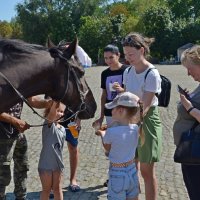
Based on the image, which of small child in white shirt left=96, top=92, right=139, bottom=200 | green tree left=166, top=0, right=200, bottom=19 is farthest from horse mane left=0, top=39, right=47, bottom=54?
green tree left=166, top=0, right=200, bottom=19

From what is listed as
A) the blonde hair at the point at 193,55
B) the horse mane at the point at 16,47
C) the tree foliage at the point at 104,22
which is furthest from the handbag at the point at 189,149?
the tree foliage at the point at 104,22

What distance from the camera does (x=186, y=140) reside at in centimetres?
366

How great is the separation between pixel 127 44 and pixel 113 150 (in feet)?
3.77

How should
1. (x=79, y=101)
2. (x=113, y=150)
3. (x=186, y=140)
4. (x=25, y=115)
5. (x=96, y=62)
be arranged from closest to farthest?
(x=186, y=140) → (x=113, y=150) → (x=79, y=101) → (x=25, y=115) → (x=96, y=62)

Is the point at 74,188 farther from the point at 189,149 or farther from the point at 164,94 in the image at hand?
the point at 189,149

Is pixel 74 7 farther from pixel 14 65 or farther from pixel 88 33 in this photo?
pixel 14 65

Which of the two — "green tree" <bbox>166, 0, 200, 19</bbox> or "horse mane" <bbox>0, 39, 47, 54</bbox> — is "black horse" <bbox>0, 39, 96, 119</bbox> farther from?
"green tree" <bbox>166, 0, 200, 19</bbox>

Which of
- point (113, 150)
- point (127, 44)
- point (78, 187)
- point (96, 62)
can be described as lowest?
point (78, 187)

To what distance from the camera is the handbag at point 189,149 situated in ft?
11.9

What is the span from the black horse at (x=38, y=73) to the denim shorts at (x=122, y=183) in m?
0.84

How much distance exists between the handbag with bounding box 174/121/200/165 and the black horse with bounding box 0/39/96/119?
3.70 ft

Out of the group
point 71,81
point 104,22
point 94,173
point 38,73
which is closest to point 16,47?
point 38,73

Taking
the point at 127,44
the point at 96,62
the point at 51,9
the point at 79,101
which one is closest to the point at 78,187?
the point at 79,101

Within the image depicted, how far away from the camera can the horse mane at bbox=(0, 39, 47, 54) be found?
12.0 ft
